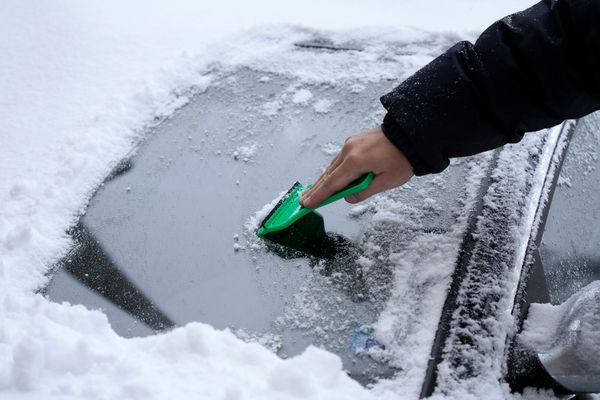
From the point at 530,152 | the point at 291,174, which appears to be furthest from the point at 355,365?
the point at 530,152

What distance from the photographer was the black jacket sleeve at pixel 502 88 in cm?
120

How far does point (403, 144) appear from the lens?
4.27 ft

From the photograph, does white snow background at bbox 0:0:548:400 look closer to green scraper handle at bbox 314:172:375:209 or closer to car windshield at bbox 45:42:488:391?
car windshield at bbox 45:42:488:391

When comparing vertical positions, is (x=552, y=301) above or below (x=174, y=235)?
below

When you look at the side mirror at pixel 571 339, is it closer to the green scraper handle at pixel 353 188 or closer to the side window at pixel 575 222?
the side window at pixel 575 222

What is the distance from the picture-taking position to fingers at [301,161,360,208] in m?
1.34

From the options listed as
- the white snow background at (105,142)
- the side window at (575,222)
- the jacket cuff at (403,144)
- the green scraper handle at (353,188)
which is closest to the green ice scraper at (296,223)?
the green scraper handle at (353,188)

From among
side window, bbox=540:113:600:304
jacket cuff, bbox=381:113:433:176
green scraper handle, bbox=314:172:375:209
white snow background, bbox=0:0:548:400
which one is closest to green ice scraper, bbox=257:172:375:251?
green scraper handle, bbox=314:172:375:209

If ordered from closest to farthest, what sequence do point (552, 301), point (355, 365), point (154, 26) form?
point (355, 365) → point (552, 301) → point (154, 26)

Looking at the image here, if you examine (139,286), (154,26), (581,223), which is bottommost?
(581,223)

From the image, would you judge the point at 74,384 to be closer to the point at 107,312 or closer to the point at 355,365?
the point at 107,312

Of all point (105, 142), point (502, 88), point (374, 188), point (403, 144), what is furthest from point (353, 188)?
point (105, 142)

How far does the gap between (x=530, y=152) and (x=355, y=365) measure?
75cm

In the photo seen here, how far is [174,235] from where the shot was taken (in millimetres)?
1426
